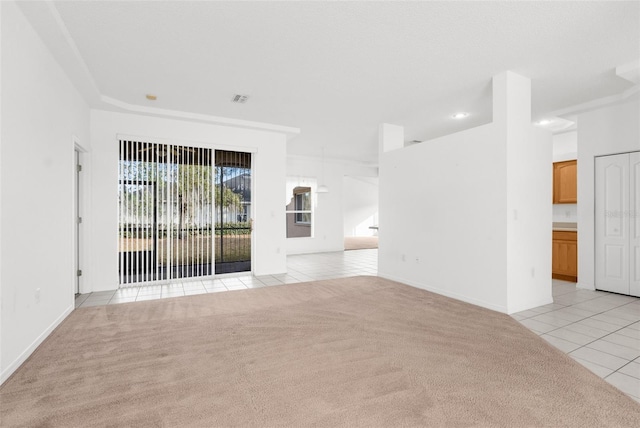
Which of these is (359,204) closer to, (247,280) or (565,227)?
(565,227)

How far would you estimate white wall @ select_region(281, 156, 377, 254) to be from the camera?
929cm

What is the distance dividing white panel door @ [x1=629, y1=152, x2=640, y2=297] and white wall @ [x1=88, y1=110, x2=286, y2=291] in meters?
5.38

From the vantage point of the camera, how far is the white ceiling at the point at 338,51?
104 inches

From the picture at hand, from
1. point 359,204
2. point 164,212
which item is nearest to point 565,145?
point 164,212

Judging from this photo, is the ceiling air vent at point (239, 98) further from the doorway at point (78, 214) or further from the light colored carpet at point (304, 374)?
the light colored carpet at point (304, 374)

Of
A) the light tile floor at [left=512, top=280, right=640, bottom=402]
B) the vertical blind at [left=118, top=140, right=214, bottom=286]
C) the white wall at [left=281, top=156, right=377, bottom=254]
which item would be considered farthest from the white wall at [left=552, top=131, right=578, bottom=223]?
the vertical blind at [left=118, top=140, right=214, bottom=286]

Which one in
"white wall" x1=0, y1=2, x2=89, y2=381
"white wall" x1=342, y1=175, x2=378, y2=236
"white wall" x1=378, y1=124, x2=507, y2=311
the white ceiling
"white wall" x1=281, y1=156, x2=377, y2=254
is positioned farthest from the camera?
"white wall" x1=342, y1=175, x2=378, y2=236

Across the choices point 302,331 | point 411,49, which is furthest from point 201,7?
point 302,331

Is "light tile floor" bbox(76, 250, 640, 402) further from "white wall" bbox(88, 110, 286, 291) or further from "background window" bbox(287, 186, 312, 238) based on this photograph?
"background window" bbox(287, 186, 312, 238)

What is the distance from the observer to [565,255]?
5504mm

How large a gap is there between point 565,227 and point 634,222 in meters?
1.42

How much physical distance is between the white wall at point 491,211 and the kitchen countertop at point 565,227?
1.84 metres

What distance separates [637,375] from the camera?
7.57ft

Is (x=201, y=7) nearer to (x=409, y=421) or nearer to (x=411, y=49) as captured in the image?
(x=411, y=49)
